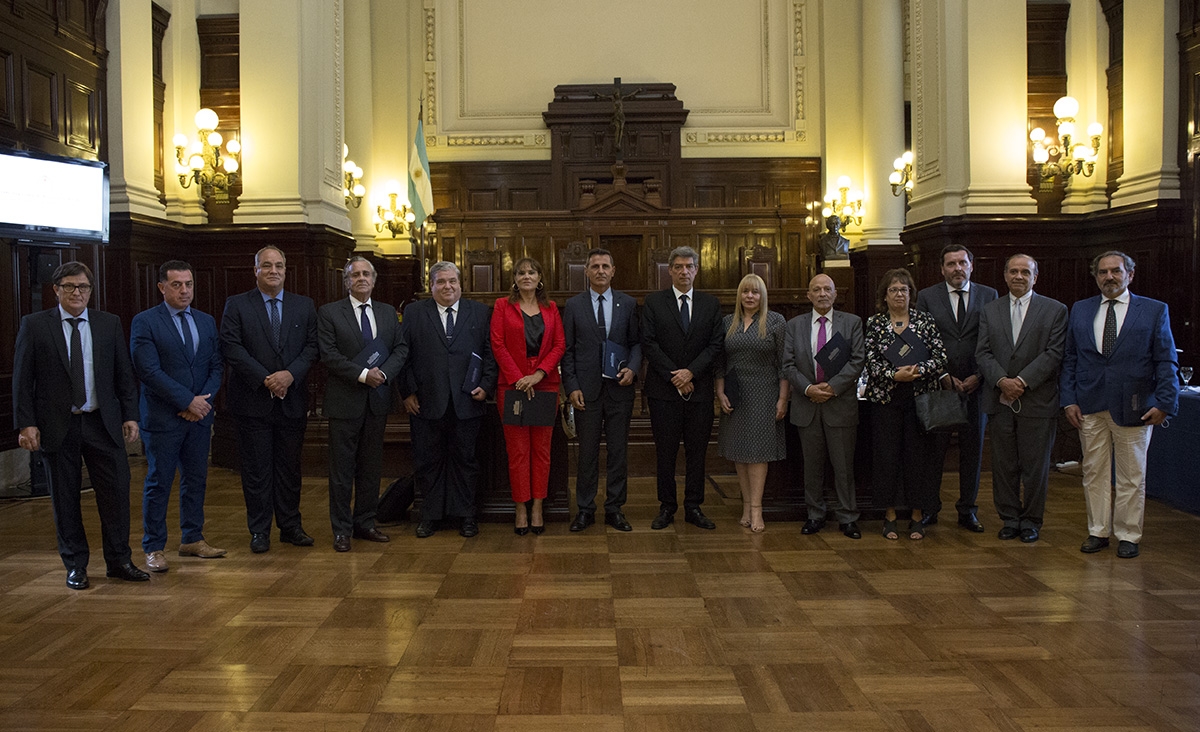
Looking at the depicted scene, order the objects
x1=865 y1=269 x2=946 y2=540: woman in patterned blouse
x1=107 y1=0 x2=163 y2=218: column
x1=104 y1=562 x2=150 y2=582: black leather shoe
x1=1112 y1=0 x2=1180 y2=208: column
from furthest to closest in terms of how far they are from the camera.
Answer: x1=107 y1=0 x2=163 y2=218: column, x1=1112 y1=0 x2=1180 y2=208: column, x1=865 y1=269 x2=946 y2=540: woman in patterned blouse, x1=104 y1=562 x2=150 y2=582: black leather shoe

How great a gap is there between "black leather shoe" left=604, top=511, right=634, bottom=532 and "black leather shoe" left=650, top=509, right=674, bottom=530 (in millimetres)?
146

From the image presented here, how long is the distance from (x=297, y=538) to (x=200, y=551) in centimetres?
51

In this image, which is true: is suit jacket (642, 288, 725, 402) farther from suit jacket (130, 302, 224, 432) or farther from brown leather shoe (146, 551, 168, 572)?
brown leather shoe (146, 551, 168, 572)

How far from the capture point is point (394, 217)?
43.1ft

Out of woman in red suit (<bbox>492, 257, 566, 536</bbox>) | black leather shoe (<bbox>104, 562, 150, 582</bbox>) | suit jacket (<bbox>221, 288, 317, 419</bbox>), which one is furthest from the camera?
woman in red suit (<bbox>492, 257, 566, 536</bbox>)

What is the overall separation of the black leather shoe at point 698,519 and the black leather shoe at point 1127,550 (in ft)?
7.20

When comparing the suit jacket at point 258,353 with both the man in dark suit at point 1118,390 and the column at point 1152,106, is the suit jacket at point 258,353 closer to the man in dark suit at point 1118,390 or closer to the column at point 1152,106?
the man in dark suit at point 1118,390

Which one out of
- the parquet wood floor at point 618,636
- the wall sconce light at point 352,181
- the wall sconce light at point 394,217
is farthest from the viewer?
the wall sconce light at point 394,217

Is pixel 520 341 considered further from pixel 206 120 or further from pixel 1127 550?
pixel 206 120

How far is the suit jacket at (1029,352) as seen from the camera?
4.95 metres

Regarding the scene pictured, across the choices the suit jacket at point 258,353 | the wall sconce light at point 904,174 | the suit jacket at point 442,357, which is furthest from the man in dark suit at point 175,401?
the wall sconce light at point 904,174

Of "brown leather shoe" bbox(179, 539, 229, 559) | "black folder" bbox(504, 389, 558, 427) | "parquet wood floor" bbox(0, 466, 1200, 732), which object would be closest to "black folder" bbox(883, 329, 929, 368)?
"parquet wood floor" bbox(0, 466, 1200, 732)

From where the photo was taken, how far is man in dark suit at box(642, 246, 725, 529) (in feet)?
17.4

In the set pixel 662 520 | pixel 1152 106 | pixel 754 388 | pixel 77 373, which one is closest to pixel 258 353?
pixel 77 373
